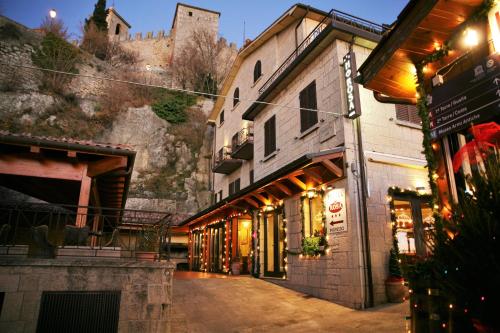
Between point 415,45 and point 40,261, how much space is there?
7.08 m

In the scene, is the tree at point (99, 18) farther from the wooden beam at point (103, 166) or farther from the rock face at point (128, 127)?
the wooden beam at point (103, 166)

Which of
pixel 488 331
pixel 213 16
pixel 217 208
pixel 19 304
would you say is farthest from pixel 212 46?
pixel 488 331

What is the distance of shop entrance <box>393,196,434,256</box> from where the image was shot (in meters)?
10.4

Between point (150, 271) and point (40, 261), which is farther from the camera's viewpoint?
point (150, 271)

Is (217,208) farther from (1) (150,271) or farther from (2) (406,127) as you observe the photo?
(1) (150,271)

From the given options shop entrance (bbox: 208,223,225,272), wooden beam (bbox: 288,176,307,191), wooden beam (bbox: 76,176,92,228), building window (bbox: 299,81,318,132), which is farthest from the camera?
shop entrance (bbox: 208,223,225,272)

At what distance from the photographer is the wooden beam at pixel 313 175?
34.3ft

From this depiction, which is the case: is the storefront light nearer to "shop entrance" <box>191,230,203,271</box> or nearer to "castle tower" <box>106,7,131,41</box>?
"shop entrance" <box>191,230,203,271</box>

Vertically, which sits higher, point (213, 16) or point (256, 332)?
point (213, 16)

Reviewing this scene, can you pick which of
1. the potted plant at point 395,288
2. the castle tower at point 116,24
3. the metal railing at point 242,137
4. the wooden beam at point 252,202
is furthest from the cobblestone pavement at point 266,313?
the castle tower at point 116,24

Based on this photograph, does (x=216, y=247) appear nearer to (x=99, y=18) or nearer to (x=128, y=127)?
(x=128, y=127)

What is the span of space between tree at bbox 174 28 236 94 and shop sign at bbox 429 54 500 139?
35768 mm

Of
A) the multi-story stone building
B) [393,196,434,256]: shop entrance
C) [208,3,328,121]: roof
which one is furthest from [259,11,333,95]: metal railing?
[393,196,434,256]: shop entrance

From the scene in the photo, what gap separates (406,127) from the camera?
11570 millimetres
